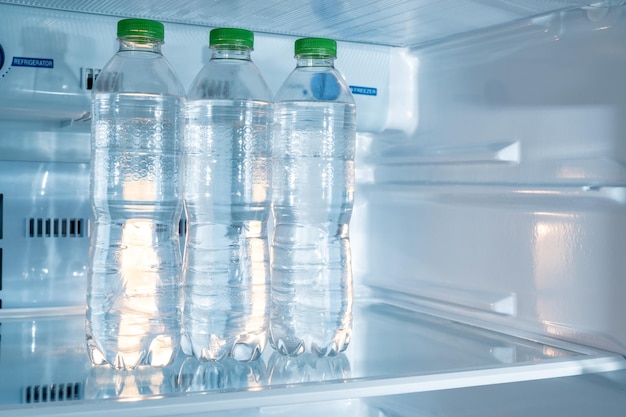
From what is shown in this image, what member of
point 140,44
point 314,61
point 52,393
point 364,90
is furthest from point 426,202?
point 52,393

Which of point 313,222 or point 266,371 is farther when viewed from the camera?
point 313,222

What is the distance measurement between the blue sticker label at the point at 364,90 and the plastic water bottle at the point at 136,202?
50 cm

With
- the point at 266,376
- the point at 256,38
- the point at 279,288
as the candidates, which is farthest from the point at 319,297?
the point at 256,38

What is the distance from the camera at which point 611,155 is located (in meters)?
1.22

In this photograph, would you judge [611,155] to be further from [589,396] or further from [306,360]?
[306,360]

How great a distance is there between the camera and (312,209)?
1.30 m

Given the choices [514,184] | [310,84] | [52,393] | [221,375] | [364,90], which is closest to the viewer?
[52,393]

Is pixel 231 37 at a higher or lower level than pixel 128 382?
higher

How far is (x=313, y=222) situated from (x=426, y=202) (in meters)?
0.40

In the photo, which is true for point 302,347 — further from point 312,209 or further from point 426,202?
point 426,202

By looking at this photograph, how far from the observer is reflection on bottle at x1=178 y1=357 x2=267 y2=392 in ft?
3.25

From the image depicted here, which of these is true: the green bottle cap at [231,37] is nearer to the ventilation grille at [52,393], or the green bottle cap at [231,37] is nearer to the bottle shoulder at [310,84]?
the bottle shoulder at [310,84]

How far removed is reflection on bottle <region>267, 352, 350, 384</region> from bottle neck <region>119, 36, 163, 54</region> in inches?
17.7

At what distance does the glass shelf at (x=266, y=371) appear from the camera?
902 millimetres
